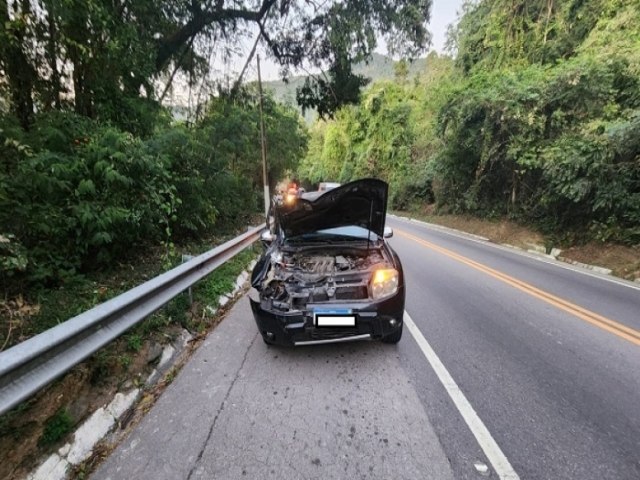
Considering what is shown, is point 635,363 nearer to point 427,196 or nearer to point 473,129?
point 473,129

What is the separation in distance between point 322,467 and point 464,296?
4.07 meters

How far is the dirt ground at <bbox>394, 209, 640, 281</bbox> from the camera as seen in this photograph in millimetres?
7768

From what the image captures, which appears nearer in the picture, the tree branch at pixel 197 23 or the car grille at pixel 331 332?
the car grille at pixel 331 332

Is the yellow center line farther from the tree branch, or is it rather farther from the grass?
the tree branch

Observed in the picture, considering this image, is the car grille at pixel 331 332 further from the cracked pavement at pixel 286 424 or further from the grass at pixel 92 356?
the grass at pixel 92 356

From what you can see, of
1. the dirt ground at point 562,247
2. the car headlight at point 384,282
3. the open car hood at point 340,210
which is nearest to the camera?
the car headlight at point 384,282

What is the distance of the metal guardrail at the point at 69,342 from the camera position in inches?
66.2

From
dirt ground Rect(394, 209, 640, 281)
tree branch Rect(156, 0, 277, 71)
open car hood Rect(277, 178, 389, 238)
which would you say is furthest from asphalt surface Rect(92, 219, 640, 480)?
tree branch Rect(156, 0, 277, 71)

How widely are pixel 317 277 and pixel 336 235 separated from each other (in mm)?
852

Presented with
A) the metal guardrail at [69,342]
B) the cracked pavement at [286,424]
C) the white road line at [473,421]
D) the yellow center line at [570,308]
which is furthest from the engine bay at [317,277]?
the yellow center line at [570,308]

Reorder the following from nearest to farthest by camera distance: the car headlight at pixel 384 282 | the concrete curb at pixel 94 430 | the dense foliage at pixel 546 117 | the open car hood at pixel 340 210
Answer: the concrete curb at pixel 94 430 < the car headlight at pixel 384 282 < the open car hood at pixel 340 210 < the dense foliage at pixel 546 117

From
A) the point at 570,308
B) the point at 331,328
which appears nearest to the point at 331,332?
the point at 331,328

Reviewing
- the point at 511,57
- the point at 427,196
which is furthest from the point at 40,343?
the point at 427,196

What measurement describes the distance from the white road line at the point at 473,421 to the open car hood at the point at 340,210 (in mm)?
1629
